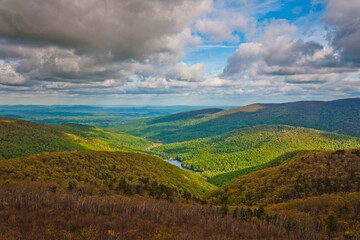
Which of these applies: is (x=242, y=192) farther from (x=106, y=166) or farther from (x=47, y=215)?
(x=47, y=215)

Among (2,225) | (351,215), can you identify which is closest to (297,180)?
(351,215)

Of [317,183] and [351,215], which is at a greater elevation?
[351,215]

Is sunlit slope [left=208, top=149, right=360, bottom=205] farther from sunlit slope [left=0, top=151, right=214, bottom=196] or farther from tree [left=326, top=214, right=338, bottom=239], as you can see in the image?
tree [left=326, top=214, right=338, bottom=239]

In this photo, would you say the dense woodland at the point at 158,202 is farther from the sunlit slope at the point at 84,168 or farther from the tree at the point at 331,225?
the sunlit slope at the point at 84,168

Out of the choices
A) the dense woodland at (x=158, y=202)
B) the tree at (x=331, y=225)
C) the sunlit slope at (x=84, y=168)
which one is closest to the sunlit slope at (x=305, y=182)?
the dense woodland at (x=158, y=202)

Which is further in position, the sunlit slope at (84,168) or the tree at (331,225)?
the sunlit slope at (84,168)

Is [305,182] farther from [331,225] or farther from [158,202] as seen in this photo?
[158,202]
